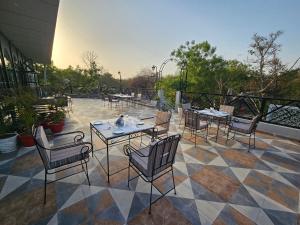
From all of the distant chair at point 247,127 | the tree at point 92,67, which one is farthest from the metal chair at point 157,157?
the tree at point 92,67

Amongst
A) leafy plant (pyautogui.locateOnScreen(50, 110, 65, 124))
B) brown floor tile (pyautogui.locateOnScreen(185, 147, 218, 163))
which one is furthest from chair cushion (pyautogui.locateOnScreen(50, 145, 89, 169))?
leafy plant (pyautogui.locateOnScreen(50, 110, 65, 124))

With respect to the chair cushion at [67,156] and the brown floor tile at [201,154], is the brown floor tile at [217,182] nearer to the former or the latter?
the brown floor tile at [201,154]

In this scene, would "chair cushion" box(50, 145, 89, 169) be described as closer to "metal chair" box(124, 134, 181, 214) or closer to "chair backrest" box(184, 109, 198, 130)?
"metal chair" box(124, 134, 181, 214)

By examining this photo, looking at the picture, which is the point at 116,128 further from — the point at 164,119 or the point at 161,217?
the point at 161,217

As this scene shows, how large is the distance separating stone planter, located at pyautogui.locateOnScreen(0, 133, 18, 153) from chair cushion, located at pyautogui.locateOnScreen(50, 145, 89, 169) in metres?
1.66

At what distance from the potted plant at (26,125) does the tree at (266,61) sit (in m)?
11.6

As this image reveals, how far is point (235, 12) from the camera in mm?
5355

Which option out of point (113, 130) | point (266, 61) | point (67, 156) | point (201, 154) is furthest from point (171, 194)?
point (266, 61)

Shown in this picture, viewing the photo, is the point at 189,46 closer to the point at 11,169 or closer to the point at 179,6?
the point at 179,6

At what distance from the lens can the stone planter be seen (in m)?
2.68

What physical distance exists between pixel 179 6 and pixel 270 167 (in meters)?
5.34

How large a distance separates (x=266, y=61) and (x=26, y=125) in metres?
12.9

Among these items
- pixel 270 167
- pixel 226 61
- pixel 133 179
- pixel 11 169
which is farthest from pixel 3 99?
pixel 226 61

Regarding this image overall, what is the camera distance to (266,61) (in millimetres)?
9352
